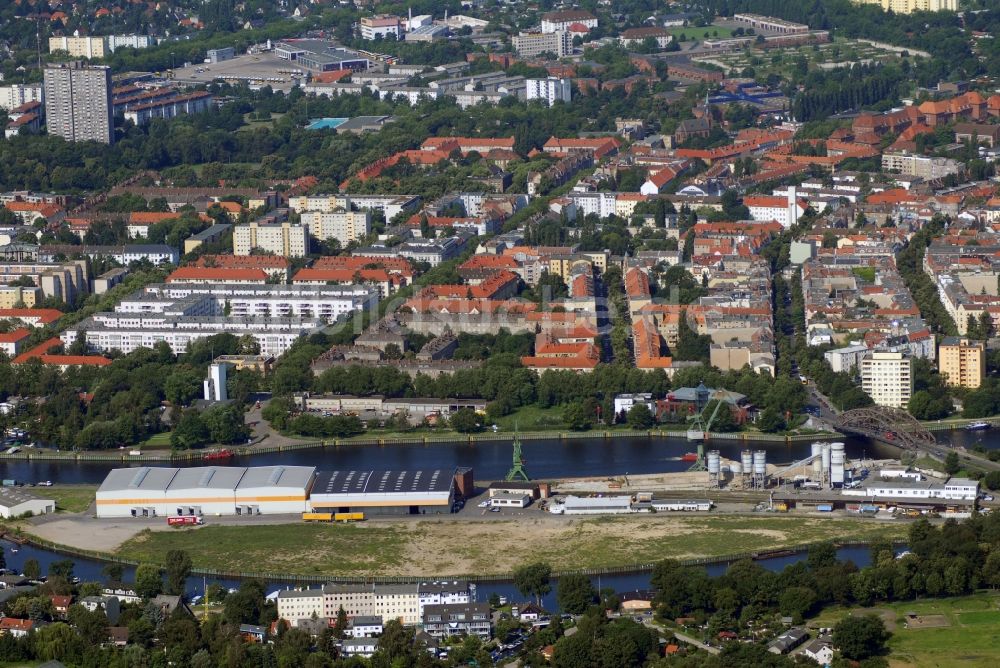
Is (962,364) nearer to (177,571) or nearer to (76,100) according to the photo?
(177,571)

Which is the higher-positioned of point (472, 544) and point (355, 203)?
point (355, 203)

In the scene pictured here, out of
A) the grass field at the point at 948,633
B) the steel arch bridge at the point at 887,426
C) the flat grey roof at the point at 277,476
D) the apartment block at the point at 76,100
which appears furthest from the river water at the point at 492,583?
the apartment block at the point at 76,100

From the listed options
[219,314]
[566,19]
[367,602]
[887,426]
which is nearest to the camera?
[367,602]

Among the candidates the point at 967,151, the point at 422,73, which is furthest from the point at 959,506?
the point at 422,73

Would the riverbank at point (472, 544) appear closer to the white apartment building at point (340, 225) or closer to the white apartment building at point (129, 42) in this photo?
the white apartment building at point (340, 225)

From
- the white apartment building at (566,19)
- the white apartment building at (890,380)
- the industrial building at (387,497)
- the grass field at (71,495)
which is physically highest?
the white apartment building at (566,19)

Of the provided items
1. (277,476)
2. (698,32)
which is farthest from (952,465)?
(698,32)
